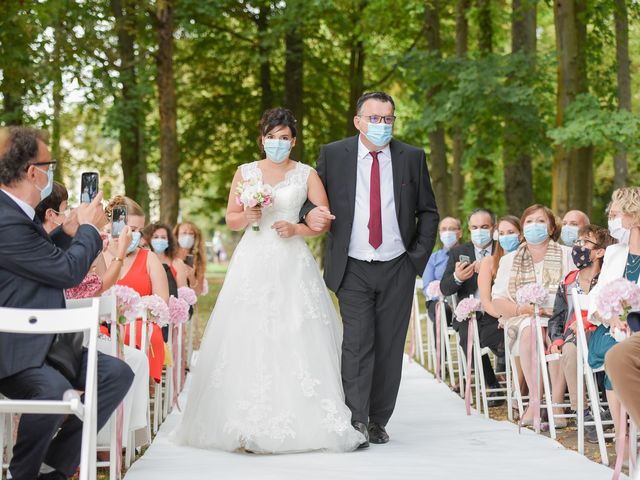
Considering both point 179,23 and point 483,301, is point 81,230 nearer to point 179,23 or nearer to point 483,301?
point 483,301

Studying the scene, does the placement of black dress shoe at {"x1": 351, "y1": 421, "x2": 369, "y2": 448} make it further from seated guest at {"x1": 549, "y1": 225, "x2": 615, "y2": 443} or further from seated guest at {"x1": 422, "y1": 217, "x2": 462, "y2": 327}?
seated guest at {"x1": 422, "y1": 217, "x2": 462, "y2": 327}

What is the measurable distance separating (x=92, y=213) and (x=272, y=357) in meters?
2.72

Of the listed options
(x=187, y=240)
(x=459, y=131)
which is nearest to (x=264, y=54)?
(x=459, y=131)

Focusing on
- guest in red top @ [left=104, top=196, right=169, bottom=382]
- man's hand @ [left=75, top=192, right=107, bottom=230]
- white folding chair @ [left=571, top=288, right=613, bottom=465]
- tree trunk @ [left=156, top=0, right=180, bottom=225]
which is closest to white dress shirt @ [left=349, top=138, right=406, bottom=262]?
white folding chair @ [left=571, top=288, right=613, bottom=465]

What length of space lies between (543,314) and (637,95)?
85.9 ft

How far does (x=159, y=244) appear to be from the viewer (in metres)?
12.9

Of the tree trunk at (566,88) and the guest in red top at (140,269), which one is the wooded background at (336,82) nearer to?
the tree trunk at (566,88)

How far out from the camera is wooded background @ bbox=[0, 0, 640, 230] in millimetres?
20141

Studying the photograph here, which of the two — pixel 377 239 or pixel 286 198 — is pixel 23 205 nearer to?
pixel 286 198

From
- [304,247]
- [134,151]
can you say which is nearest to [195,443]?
[304,247]

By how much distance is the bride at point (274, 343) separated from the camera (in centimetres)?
852

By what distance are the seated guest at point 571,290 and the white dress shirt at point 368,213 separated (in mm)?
1243

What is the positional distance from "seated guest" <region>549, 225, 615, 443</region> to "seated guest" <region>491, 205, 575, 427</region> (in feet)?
1.61

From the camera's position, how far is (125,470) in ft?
25.8
